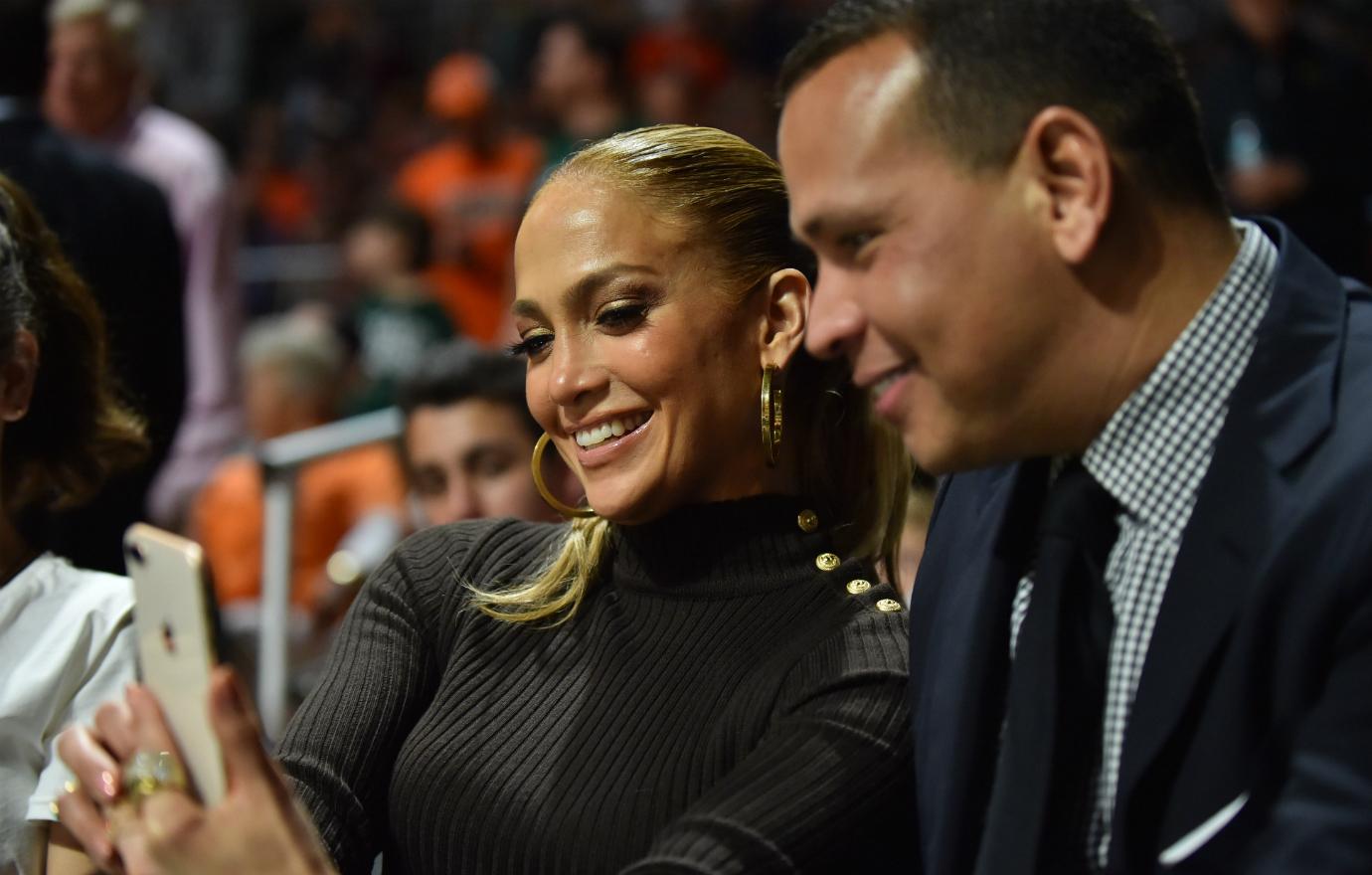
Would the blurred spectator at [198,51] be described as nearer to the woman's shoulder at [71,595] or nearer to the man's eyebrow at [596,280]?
the woman's shoulder at [71,595]

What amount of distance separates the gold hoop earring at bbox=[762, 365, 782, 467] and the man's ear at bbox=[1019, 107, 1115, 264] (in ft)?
1.65

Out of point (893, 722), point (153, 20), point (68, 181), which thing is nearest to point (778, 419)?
point (893, 722)

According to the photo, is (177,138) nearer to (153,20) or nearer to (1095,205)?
(1095,205)

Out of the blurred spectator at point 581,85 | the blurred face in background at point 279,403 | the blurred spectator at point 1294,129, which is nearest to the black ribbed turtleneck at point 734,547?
the blurred spectator at point 1294,129

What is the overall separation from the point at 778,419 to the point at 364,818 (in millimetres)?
599

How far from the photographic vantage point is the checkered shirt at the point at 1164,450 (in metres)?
1.45

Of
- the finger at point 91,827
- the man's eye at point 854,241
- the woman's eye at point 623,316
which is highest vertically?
the man's eye at point 854,241

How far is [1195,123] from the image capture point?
1.48m

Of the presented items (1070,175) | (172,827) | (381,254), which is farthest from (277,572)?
(1070,175)

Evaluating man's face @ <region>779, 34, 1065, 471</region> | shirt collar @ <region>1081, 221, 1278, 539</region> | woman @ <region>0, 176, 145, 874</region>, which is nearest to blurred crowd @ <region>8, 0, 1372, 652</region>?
man's face @ <region>779, 34, 1065, 471</region>

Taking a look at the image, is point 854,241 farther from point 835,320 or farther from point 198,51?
point 198,51

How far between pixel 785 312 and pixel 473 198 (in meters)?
4.64

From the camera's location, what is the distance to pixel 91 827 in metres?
1.46

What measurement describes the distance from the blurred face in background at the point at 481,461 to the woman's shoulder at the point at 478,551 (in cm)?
128
